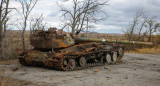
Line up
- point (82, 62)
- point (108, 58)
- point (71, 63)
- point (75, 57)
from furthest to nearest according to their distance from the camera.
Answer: point (108, 58), point (82, 62), point (75, 57), point (71, 63)

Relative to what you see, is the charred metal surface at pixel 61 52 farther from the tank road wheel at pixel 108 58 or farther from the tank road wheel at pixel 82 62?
the tank road wheel at pixel 108 58

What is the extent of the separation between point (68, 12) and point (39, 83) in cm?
1160

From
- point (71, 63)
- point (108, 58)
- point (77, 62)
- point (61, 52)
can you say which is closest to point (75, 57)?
point (71, 63)

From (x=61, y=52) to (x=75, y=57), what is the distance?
928 millimetres

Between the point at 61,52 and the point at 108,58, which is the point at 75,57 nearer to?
the point at 61,52

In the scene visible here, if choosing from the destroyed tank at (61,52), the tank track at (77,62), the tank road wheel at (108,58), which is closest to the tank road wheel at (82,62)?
the destroyed tank at (61,52)

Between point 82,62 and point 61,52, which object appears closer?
point 61,52

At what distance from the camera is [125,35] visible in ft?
99.6

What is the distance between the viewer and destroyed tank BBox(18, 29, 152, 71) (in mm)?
10531

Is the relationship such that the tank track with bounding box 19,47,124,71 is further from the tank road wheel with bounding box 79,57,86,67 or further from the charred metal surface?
the tank road wheel with bounding box 79,57,86,67

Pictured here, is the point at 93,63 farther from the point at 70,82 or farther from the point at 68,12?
the point at 68,12

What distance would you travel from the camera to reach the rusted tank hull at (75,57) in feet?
34.2

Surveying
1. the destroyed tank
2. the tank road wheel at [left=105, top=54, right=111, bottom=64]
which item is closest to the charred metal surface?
the destroyed tank

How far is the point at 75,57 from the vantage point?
36.4ft
